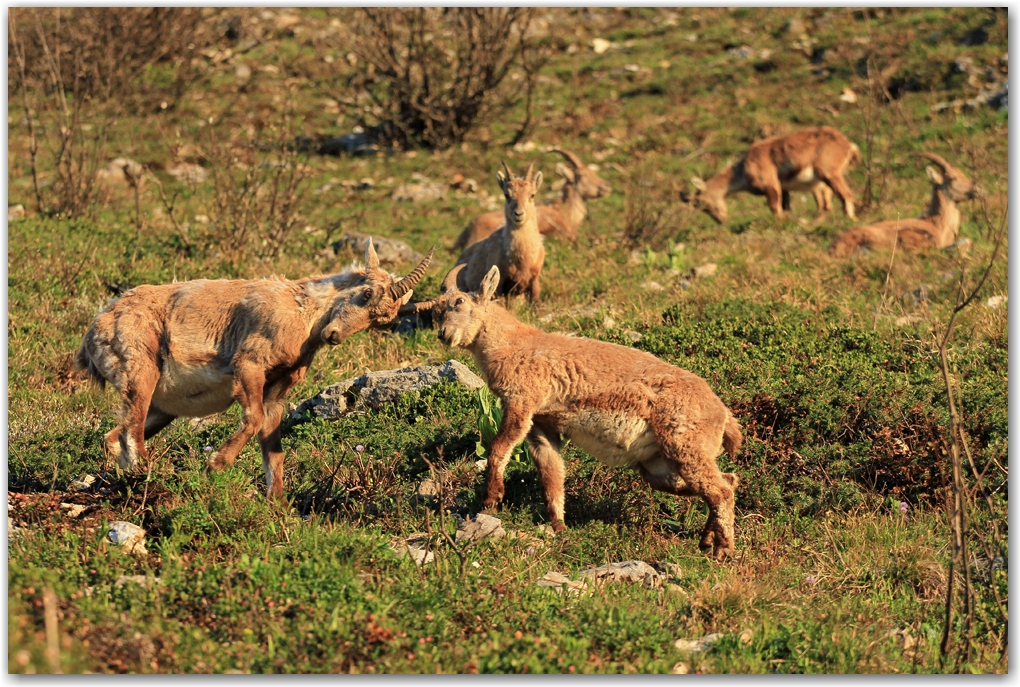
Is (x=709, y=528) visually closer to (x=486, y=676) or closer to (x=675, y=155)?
(x=486, y=676)

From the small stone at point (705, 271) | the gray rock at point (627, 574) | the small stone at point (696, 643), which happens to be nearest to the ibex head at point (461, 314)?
the gray rock at point (627, 574)

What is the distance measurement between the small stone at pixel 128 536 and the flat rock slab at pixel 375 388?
117 inches

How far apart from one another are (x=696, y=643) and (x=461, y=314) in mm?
2973

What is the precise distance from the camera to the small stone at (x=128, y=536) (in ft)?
20.7

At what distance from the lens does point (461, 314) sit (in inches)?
309

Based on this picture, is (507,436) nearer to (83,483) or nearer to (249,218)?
(83,483)

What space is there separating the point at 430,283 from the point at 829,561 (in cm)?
691

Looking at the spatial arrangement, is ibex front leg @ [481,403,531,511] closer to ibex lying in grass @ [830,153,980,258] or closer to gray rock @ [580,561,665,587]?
gray rock @ [580,561,665,587]

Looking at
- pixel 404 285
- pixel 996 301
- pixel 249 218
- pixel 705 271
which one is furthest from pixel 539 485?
pixel 249 218

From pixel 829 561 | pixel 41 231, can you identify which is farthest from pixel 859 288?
pixel 41 231

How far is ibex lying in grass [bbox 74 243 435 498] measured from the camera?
7.53 m

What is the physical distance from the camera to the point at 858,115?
22.8 metres

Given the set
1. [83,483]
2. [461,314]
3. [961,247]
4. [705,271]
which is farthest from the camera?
[961,247]

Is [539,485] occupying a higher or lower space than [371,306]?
lower
